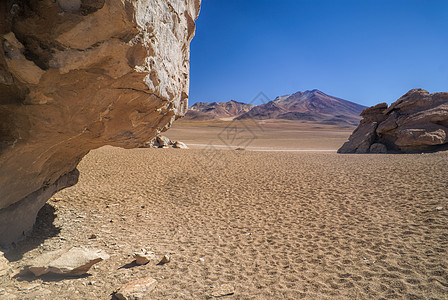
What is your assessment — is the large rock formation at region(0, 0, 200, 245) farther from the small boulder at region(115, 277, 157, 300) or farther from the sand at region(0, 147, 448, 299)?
the small boulder at region(115, 277, 157, 300)

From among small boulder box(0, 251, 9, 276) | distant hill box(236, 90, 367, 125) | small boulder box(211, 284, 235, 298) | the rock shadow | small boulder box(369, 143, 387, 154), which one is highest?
distant hill box(236, 90, 367, 125)

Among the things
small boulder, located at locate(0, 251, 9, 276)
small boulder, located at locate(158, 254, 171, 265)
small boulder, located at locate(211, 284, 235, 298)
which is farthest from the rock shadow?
small boulder, located at locate(211, 284, 235, 298)

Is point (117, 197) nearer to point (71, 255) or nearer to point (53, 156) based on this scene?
point (53, 156)

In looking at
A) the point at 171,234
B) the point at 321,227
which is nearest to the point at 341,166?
the point at 321,227

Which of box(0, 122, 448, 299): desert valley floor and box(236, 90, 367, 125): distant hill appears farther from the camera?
box(236, 90, 367, 125): distant hill

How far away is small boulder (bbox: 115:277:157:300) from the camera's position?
3406mm

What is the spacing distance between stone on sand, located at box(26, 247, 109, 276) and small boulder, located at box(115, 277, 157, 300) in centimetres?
87

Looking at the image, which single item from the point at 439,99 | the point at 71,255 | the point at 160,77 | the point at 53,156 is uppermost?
the point at 439,99

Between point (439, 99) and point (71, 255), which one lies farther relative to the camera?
point (439, 99)

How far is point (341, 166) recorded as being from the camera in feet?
43.1

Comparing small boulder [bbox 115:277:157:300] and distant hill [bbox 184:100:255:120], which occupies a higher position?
distant hill [bbox 184:100:255:120]

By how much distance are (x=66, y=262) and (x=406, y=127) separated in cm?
2289

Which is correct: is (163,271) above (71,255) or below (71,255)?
below

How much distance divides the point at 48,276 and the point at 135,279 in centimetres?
137
